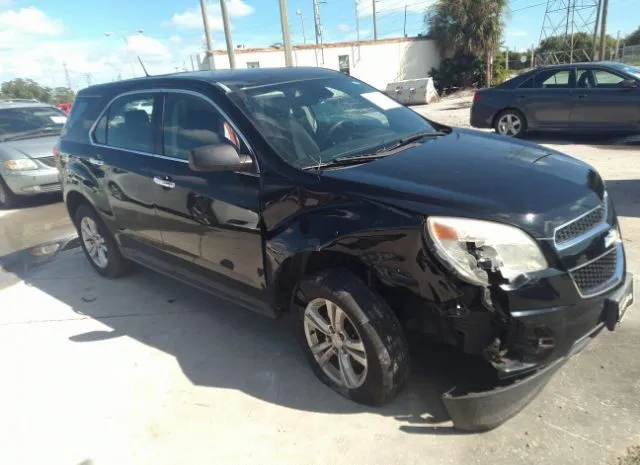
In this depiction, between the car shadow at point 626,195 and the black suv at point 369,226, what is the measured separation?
9.67ft

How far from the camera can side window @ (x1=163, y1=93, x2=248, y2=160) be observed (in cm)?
335

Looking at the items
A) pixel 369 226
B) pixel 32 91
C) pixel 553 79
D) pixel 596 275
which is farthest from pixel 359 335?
pixel 32 91

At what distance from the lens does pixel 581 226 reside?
248 cm

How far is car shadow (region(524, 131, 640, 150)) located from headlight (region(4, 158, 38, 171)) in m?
9.38

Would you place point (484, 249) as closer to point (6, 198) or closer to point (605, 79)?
point (605, 79)

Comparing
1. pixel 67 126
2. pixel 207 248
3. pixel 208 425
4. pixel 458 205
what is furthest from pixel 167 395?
pixel 67 126

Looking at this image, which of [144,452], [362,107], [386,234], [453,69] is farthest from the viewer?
[453,69]

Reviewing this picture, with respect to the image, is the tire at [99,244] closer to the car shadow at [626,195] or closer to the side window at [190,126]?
the side window at [190,126]

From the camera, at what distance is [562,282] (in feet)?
7.55

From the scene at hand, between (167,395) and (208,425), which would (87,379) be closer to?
(167,395)

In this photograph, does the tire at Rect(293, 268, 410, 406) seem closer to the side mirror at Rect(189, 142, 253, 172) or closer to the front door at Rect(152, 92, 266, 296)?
the front door at Rect(152, 92, 266, 296)

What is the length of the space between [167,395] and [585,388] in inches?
97.0

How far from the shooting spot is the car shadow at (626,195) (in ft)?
18.0

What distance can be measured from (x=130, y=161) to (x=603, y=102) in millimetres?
8749
